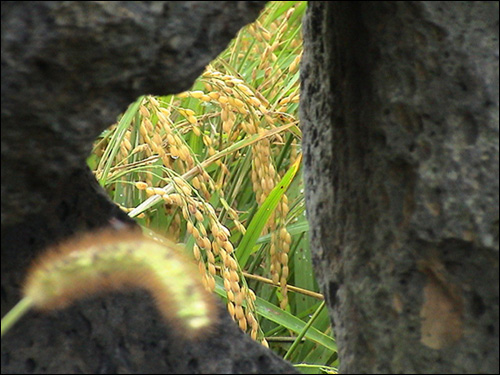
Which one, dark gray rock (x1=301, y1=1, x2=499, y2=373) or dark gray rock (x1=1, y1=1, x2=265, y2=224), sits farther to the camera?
dark gray rock (x1=301, y1=1, x2=499, y2=373)

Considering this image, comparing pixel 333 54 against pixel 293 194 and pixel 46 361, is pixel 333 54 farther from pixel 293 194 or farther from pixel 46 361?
pixel 293 194

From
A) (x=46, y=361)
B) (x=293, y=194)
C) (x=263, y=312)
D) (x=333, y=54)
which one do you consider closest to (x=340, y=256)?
(x=333, y=54)

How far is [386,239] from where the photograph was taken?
2.49 feet

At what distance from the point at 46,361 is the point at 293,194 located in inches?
51.3

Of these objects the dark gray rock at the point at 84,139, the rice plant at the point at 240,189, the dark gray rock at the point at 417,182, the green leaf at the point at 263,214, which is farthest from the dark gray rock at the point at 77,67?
the green leaf at the point at 263,214

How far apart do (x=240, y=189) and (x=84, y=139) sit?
134 cm

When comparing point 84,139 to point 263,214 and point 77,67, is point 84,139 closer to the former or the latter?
point 77,67

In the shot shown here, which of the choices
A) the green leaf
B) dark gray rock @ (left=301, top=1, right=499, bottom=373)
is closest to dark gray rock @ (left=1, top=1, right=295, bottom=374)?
dark gray rock @ (left=301, top=1, right=499, bottom=373)

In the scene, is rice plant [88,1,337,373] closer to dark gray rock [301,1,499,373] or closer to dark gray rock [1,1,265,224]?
dark gray rock [301,1,499,373]

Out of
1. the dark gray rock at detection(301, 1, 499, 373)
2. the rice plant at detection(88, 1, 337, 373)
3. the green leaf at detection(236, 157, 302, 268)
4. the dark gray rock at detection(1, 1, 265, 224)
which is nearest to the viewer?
the dark gray rock at detection(1, 1, 265, 224)

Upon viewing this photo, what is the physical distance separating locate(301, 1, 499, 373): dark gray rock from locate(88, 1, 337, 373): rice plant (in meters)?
0.46

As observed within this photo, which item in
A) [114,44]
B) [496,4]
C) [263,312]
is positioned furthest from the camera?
[263,312]

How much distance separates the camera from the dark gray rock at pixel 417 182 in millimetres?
697

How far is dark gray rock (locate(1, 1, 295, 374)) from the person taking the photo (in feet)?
1.92
